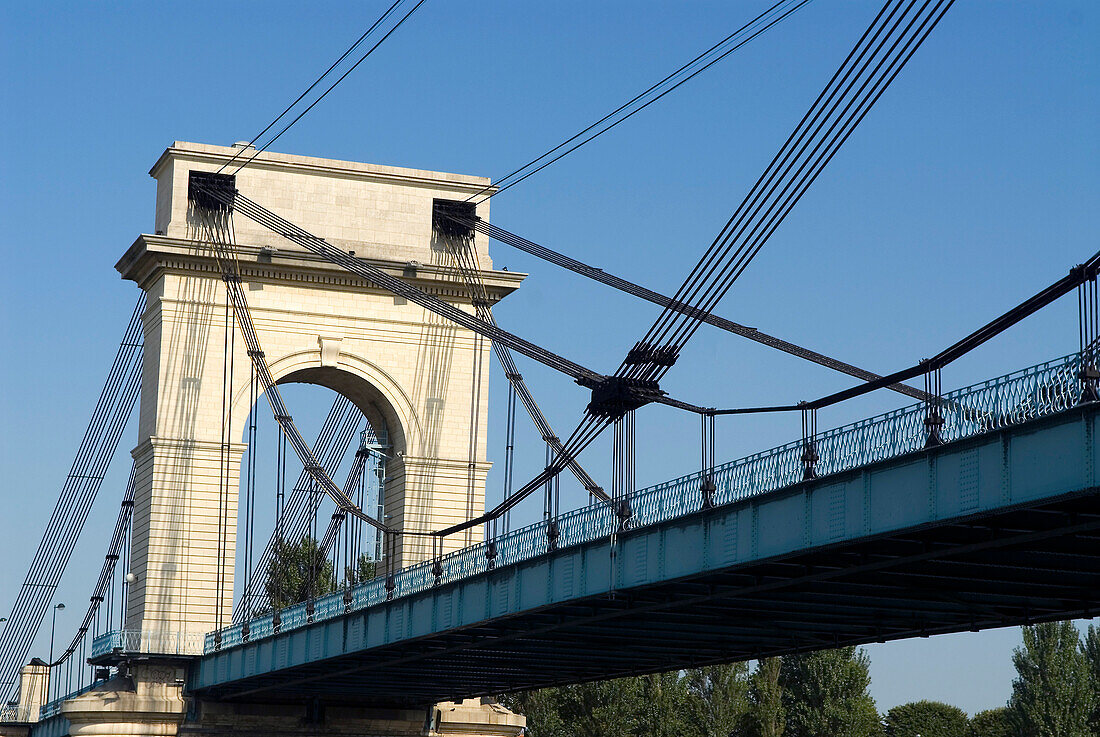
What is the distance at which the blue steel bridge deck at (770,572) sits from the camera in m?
29.6

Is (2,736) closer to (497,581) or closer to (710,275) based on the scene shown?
(497,581)

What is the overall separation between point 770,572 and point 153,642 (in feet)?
104

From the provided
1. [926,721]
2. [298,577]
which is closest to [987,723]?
[926,721]

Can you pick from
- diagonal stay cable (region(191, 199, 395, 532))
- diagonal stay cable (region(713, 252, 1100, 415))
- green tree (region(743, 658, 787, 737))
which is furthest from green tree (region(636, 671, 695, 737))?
diagonal stay cable (region(713, 252, 1100, 415))

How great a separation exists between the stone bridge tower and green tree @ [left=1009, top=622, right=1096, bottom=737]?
26.2m

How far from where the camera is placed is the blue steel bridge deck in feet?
97.0

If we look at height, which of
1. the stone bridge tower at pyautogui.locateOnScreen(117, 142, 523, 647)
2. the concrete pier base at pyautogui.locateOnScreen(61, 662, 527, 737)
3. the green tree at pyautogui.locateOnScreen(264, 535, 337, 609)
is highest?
the stone bridge tower at pyautogui.locateOnScreen(117, 142, 523, 647)

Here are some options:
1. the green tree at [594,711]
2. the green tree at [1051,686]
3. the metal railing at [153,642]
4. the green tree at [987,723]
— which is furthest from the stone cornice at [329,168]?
the green tree at [987,723]

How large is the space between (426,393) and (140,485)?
34.7 feet

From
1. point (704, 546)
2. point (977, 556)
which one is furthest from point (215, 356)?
point (977, 556)

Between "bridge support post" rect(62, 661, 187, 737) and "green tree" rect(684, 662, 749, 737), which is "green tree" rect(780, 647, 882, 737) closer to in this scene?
"green tree" rect(684, 662, 749, 737)

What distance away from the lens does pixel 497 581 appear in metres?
45.7

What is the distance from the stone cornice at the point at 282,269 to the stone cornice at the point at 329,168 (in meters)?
3.49

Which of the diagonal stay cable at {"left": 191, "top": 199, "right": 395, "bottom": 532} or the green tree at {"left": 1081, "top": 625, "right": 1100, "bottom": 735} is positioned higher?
the diagonal stay cable at {"left": 191, "top": 199, "right": 395, "bottom": 532}
